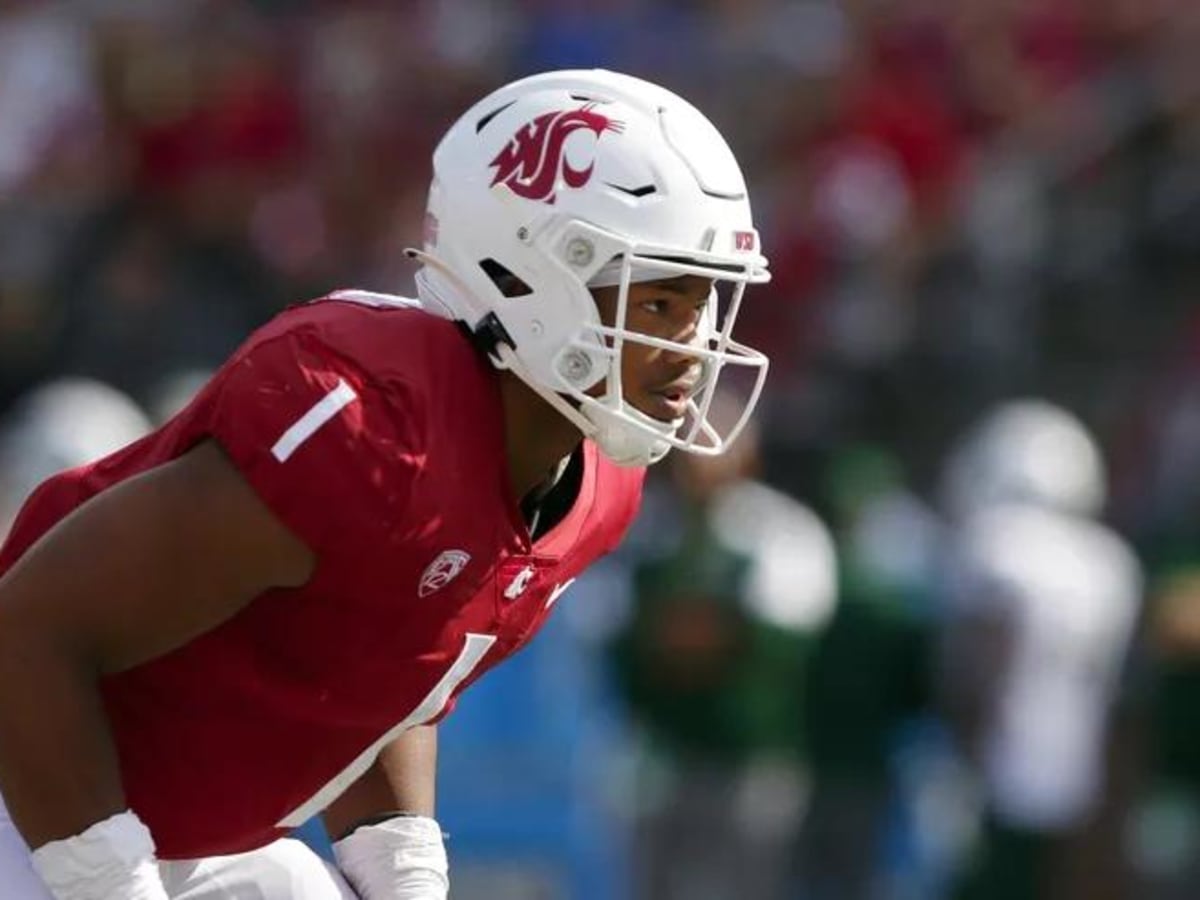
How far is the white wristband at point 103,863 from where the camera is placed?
303 centimetres

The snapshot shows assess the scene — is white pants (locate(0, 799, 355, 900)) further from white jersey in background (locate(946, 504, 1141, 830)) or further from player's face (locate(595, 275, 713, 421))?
white jersey in background (locate(946, 504, 1141, 830))

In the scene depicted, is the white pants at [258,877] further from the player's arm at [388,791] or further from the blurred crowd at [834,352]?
the blurred crowd at [834,352]

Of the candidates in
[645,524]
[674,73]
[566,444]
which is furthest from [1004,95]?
[566,444]

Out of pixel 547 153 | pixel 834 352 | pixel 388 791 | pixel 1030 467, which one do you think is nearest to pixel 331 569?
pixel 547 153

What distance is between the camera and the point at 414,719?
3451 millimetres

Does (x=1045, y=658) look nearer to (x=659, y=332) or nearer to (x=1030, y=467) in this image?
(x=1030, y=467)

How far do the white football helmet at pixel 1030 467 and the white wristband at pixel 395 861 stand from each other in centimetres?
507

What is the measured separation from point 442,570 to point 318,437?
26cm

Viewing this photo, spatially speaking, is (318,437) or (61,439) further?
(61,439)

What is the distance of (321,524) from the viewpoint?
305cm

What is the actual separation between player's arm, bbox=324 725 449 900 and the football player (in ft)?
0.04

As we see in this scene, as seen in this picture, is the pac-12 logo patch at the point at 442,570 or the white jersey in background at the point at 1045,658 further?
the white jersey in background at the point at 1045,658

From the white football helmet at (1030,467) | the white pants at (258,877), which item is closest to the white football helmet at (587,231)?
the white pants at (258,877)

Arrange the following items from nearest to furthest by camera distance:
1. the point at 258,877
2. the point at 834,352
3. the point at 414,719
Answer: the point at 414,719 < the point at 258,877 < the point at 834,352
